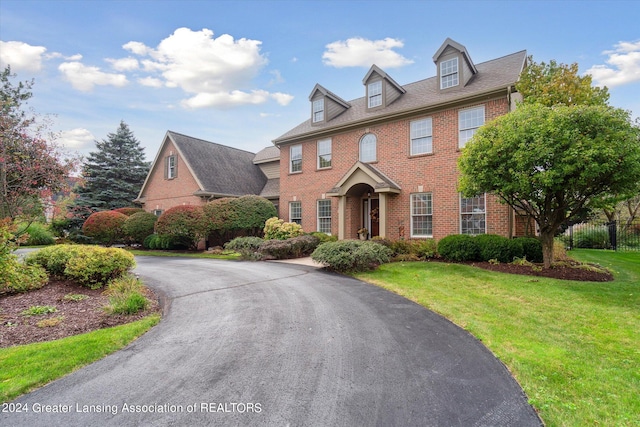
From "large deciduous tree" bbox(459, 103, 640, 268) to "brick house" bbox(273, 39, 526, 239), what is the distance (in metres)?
2.90

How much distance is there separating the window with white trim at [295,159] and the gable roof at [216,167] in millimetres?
4710

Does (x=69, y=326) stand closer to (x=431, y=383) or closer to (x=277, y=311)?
(x=277, y=311)

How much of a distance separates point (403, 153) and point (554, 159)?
6829mm

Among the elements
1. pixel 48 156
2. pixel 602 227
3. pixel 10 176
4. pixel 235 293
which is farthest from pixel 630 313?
pixel 602 227

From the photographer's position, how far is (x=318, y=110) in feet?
59.5

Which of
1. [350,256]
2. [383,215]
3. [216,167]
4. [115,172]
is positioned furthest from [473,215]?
[115,172]

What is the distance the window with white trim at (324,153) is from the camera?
1694 cm

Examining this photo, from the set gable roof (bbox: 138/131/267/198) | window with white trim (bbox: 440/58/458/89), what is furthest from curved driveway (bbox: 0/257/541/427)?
Result: gable roof (bbox: 138/131/267/198)

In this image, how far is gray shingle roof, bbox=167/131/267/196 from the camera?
795 inches

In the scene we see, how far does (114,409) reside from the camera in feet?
9.16

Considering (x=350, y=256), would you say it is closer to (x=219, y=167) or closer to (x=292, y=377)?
(x=292, y=377)

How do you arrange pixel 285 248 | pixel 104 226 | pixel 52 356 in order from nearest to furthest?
pixel 52 356 < pixel 285 248 < pixel 104 226

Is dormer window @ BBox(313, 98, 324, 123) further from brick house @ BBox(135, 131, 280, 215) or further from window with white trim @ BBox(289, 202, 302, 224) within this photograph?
brick house @ BBox(135, 131, 280, 215)

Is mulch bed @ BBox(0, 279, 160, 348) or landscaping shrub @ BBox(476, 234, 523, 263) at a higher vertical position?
landscaping shrub @ BBox(476, 234, 523, 263)
